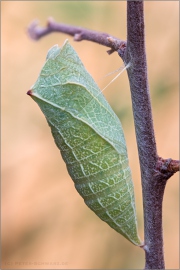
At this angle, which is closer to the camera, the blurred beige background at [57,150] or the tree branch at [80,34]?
the tree branch at [80,34]

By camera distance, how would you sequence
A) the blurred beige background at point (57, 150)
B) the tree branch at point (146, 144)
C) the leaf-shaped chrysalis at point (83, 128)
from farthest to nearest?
the blurred beige background at point (57, 150), the leaf-shaped chrysalis at point (83, 128), the tree branch at point (146, 144)

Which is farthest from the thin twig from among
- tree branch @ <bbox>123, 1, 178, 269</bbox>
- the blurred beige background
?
the blurred beige background

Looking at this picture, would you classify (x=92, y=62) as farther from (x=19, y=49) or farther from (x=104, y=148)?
(x=104, y=148)

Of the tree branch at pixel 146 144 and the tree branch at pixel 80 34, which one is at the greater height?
the tree branch at pixel 80 34

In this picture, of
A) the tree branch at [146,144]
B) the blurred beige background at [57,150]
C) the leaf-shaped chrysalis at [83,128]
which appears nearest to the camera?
the tree branch at [146,144]

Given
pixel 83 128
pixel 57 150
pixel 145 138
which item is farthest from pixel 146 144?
pixel 57 150

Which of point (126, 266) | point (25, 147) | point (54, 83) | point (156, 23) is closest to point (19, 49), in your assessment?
point (25, 147)

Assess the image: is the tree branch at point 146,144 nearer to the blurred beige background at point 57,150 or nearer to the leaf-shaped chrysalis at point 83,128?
the leaf-shaped chrysalis at point 83,128

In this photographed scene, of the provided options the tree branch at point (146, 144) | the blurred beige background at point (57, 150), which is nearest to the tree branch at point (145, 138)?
the tree branch at point (146, 144)
